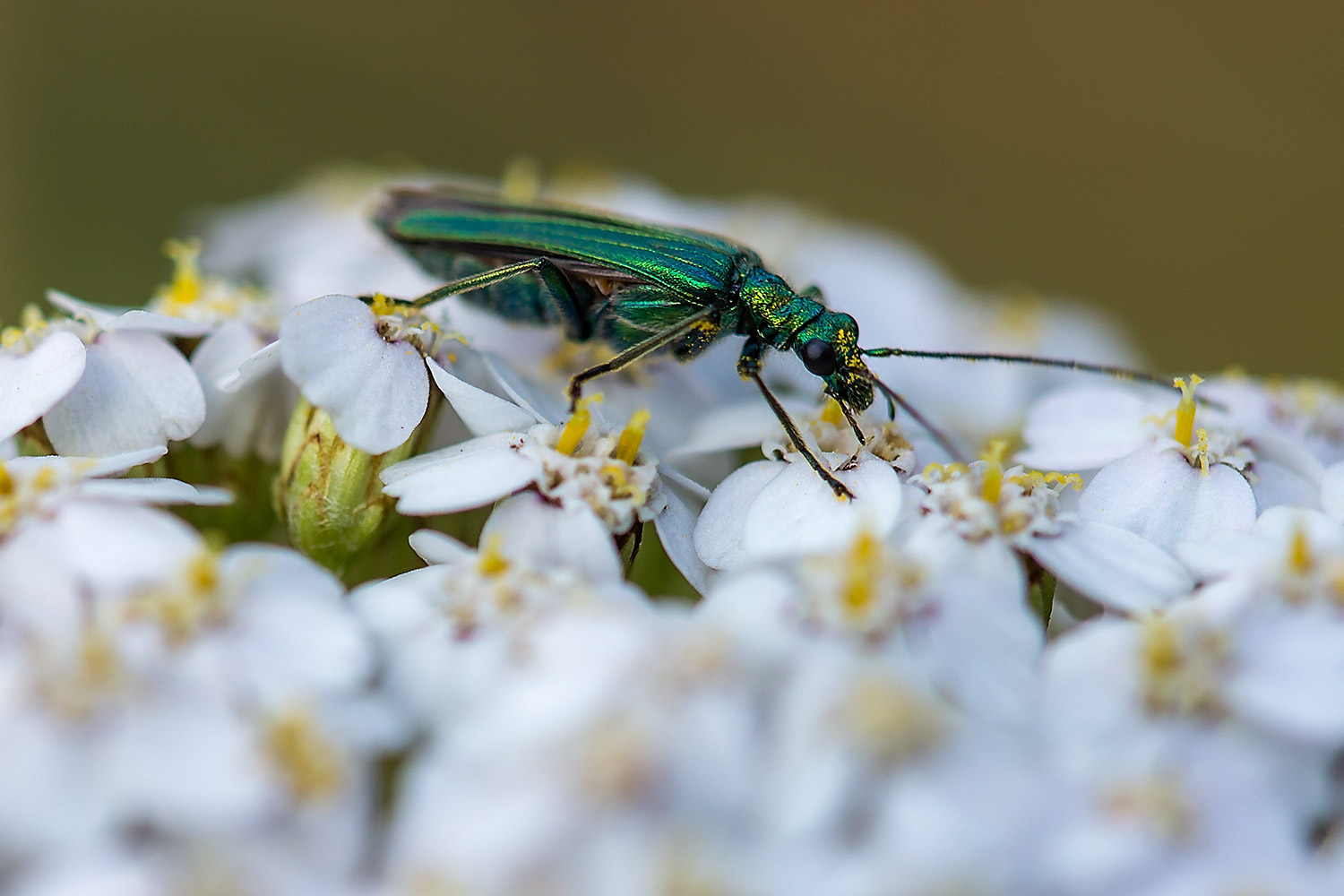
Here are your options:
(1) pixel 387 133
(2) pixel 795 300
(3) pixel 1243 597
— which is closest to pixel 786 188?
(1) pixel 387 133

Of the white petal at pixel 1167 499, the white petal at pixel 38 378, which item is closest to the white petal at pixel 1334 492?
the white petal at pixel 1167 499

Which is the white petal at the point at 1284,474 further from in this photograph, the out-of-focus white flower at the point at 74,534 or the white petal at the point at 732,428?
the out-of-focus white flower at the point at 74,534

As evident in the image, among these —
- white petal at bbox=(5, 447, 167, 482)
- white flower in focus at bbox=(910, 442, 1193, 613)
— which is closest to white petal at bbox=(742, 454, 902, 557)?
white flower in focus at bbox=(910, 442, 1193, 613)

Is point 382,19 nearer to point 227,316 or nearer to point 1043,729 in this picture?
point 227,316

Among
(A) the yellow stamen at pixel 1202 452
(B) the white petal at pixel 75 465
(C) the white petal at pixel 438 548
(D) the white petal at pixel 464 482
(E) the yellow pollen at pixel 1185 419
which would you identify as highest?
(E) the yellow pollen at pixel 1185 419

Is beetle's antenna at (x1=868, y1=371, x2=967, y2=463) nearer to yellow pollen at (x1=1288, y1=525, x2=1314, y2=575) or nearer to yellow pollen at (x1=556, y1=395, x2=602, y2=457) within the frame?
yellow pollen at (x1=556, y1=395, x2=602, y2=457)
